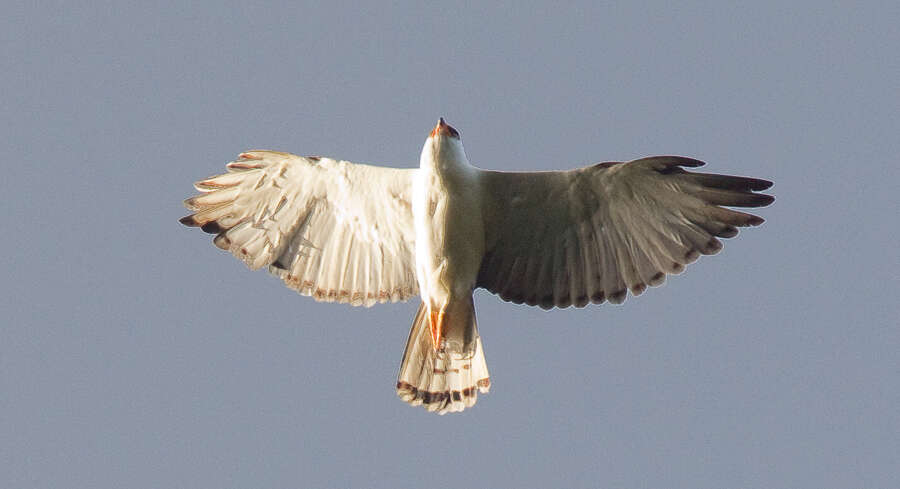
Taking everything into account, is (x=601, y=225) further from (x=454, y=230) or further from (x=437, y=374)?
(x=437, y=374)

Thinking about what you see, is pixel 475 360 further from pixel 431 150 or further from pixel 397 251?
pixel 431 150

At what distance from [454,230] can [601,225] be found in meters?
1.32

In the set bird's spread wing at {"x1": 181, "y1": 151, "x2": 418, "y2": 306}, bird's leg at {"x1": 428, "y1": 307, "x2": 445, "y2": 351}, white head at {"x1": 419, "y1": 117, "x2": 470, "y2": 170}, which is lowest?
bird's leg at {"x1": 428, "y1": 307, "x2": 445, "y2": 351}

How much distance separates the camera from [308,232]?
11.9 metres

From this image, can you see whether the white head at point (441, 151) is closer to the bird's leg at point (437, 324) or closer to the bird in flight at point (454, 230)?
the bird in flight at point (454, 230)

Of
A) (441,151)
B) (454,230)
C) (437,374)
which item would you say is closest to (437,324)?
(437,374)

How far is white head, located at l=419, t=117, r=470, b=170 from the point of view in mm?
11133

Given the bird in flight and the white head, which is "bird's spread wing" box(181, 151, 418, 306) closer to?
the bird in flight

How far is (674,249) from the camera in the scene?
1133cm

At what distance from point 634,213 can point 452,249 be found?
5.25 feet

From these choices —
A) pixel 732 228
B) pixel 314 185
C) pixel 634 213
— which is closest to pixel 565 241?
pixel 634 213

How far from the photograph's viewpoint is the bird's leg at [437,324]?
11.3 m

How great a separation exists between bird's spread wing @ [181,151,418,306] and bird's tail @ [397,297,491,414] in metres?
0.42

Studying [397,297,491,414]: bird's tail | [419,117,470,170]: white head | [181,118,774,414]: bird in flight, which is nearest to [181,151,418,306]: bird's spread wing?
[181,118,774,414]: bird in flight
